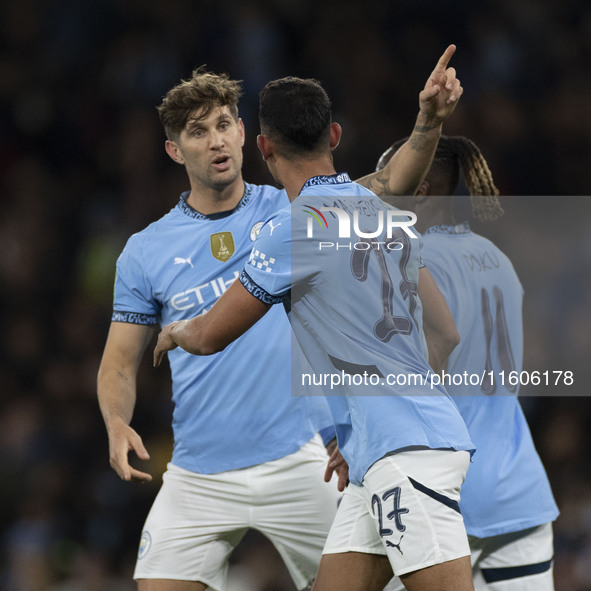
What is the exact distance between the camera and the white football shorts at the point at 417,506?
303 cm

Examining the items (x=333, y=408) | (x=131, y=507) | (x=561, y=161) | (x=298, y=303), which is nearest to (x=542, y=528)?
(x=333, y=408)

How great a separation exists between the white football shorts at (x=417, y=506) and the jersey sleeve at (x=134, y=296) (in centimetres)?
158

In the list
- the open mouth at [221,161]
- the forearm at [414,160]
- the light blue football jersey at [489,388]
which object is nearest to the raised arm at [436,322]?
the light blue football jersey at [489,388]

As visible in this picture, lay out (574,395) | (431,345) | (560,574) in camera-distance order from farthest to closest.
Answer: (574,395)
(560,574)
(431,345)

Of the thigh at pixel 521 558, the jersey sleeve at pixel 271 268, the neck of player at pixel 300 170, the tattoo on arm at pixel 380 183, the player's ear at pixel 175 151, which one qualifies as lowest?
the thigh at pixel 521 558

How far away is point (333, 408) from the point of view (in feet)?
10.8

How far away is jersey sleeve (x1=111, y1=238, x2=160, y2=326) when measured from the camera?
4359mm

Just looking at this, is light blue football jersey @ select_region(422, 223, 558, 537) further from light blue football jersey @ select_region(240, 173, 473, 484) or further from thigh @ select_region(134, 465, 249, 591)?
thigh @ select_region(134, 465, 249, 591)

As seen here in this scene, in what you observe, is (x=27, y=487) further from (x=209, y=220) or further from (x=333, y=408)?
(x=333, y=408)

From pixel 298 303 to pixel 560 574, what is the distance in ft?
14.3

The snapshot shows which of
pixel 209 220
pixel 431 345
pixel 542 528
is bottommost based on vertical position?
pixel 542 528

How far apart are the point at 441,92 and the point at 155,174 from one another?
16.9ft

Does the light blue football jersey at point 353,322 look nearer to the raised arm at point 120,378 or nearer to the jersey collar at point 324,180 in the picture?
the jersey collar at point 324,180

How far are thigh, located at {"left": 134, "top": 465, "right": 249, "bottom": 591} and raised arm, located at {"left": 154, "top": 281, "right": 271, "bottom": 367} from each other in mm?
1143
